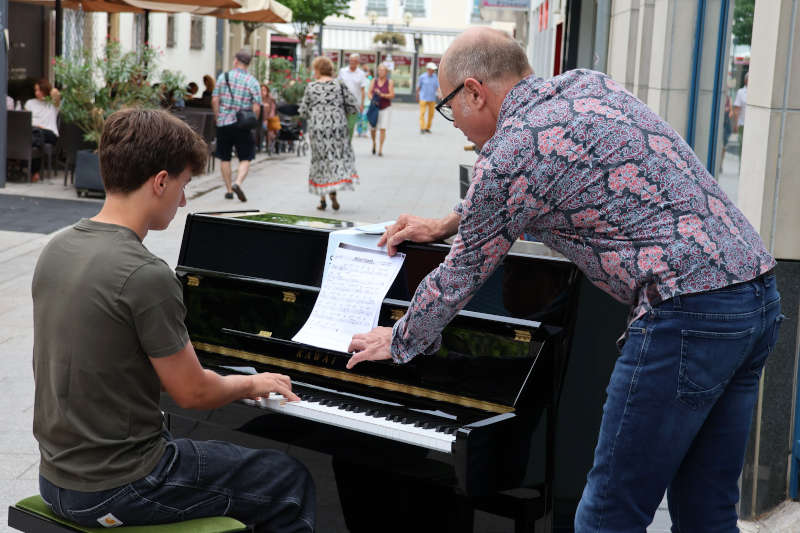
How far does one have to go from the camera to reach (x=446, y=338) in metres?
3.20

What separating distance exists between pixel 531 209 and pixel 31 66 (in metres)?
18.5

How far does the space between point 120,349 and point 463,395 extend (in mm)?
1093

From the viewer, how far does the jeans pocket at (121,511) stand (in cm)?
252

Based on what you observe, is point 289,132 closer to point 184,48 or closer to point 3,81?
point 3,81

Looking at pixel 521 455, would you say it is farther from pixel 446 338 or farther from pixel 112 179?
pixel 112 179

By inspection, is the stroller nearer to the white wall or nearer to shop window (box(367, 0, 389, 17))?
the white wall

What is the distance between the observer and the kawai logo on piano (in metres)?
3.33

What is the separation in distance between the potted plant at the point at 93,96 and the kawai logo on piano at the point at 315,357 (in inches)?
372

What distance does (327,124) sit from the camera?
11.9m

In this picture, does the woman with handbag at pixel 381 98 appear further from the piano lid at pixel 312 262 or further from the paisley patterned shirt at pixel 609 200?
the paisley patterned shirt at pixel 609 200

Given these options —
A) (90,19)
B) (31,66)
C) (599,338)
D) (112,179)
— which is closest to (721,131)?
(599,338)

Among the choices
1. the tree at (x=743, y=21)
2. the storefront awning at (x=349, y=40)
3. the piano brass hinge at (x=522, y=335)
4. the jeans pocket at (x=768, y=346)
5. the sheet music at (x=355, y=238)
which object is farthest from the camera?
the storefront awning at (x=349, y=40)

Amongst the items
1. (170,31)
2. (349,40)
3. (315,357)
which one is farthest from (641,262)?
(349,40)

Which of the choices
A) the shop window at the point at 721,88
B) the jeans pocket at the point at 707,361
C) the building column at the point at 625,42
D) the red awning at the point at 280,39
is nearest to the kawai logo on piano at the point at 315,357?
the jeans pocket at the point at 707,361
